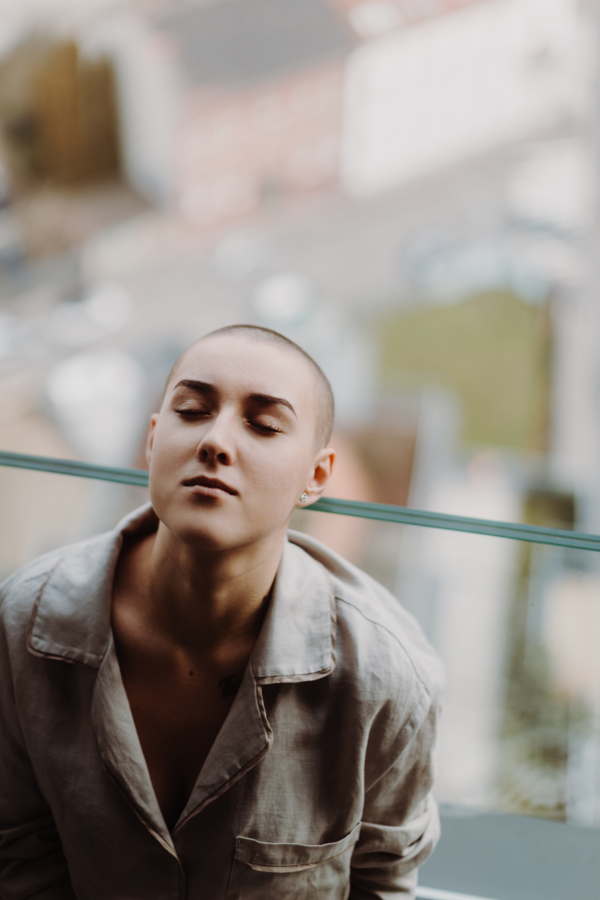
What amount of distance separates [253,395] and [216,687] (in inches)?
12.5

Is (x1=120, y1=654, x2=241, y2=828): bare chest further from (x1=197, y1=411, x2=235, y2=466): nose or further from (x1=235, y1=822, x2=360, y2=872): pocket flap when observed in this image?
(x1=197, y1=411, x2=235, y2=466): nose

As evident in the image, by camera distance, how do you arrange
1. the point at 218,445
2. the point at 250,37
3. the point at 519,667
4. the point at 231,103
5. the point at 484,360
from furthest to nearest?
the point at 250,37, the point at 231,103, the point at 484,360, the point at 519,667, the point at 218,445

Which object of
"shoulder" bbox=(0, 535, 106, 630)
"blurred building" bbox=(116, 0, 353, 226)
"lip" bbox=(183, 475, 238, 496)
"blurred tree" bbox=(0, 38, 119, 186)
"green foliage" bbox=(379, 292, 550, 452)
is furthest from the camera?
"blurred building" bbox=(116, 0, 353, 226)

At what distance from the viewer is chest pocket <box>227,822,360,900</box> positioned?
0.79 metres

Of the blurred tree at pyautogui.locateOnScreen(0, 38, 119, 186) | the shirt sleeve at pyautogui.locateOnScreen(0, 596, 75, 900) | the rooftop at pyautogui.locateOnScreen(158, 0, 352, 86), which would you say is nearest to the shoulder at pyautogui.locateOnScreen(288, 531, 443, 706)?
the shirt sleeve at pyautogui.locateOnScreen(0, 596, 75, 900)

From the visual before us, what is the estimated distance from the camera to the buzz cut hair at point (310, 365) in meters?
0.78

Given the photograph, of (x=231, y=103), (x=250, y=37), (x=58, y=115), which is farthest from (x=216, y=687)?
(x=250, y=37)

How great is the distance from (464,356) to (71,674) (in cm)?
1408

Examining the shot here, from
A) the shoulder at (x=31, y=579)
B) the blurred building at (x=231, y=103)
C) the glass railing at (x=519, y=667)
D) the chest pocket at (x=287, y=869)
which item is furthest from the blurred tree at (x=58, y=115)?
the chest pocket at (x=287, y=869)

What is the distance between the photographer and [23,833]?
0.86m

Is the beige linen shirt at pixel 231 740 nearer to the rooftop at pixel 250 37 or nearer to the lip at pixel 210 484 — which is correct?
the lip at pixel 210 484

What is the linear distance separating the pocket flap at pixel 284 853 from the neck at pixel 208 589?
0.69 ft

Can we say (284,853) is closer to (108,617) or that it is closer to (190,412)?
(108,617)

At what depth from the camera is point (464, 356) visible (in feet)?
47.0
